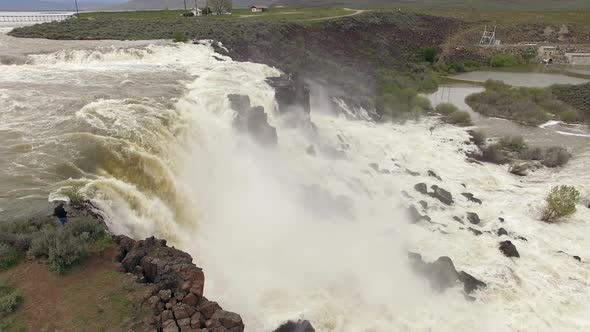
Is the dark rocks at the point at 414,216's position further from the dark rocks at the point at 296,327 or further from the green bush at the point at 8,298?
the green bush at the point at 8,298

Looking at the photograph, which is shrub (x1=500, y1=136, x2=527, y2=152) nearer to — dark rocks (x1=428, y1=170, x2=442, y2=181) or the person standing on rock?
Answer: dark rocks (x1=428, y1=170, x2=442, y2=181)

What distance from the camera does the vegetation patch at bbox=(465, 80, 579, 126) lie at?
134 ft

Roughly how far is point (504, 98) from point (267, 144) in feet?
104

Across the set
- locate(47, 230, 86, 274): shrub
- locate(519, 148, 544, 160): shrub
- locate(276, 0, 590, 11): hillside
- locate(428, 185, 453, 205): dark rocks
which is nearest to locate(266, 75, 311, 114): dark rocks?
locate(428, 185, 453, 205): dark rocks

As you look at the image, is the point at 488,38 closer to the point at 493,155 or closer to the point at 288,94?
the point at 493,155

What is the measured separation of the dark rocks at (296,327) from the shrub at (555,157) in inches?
1006

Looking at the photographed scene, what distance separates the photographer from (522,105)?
41.9 m

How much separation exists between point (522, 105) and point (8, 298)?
4479 cm

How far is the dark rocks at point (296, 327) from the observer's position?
1299 cm

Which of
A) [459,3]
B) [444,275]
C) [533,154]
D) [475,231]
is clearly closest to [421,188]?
[475,231]

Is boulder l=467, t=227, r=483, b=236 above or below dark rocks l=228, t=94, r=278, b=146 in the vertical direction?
below

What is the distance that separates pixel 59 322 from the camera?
33.9 ft

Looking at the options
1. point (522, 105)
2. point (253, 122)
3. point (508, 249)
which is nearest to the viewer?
point (508, 249)

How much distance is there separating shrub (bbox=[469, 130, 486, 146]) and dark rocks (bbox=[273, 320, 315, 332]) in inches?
1048
